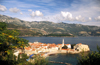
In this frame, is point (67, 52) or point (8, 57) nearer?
point (8, 57)

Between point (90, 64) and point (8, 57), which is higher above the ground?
point (8, 57)

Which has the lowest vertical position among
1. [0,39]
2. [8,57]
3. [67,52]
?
[67,52]

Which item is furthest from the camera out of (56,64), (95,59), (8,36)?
(56,64)

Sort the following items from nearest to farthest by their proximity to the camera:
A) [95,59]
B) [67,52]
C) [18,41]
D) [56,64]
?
[18,41]
[95,59]
[56,64]
[67,52]

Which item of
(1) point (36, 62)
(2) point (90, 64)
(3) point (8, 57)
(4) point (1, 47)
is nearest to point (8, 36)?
(4) point (1, 47)

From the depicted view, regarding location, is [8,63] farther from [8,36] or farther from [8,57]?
[8,36]

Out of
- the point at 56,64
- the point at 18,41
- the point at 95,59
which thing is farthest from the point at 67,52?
the point at 18,41

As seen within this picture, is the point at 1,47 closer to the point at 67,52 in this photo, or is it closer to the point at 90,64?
the point at 90,64

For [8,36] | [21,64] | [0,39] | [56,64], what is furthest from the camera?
[56,64]

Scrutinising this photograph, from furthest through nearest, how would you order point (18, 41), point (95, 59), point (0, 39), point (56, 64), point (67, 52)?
point (67, 52), point (56, 64), point (95, 59), point (18, 41), point (0, 39)
